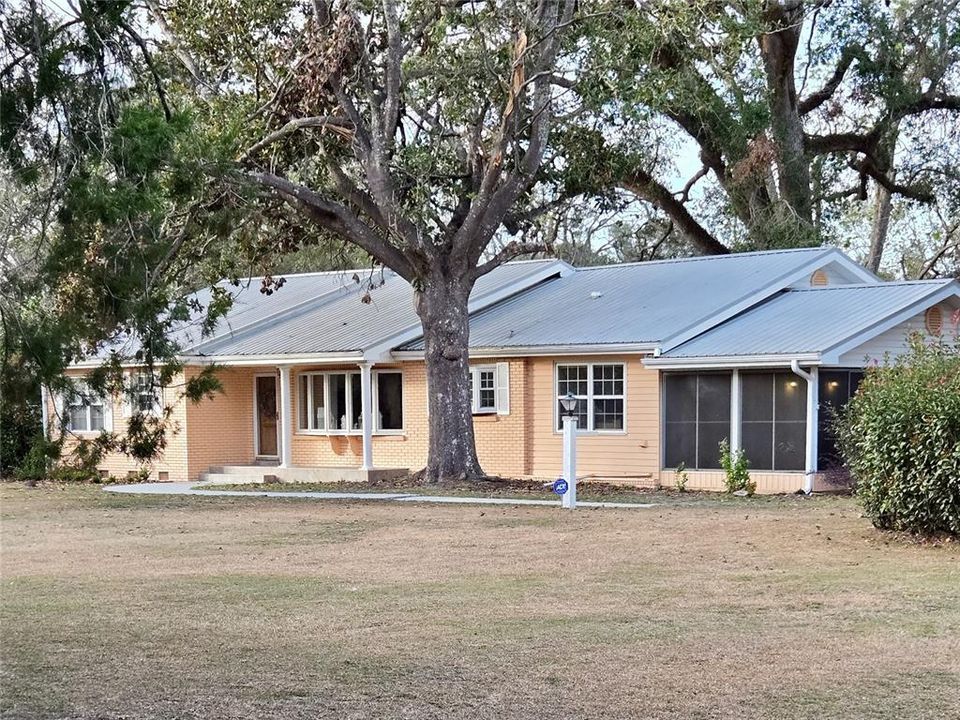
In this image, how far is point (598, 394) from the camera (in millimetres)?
24734

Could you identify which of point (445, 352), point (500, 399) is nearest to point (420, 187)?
point (445, 352)

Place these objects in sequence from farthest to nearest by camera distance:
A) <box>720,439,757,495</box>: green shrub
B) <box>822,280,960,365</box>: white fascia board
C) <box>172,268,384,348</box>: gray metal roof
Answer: <box>172,268,384,348</box>: gray metal roof
<box>720,439,757,495</box>: green shrub
<box>822,280,960,365</box>: white fascia board

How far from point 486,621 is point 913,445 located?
5.87 m

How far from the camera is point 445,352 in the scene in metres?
23.7

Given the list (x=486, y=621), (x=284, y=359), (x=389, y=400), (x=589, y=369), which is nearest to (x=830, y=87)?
(x=589, y=369)

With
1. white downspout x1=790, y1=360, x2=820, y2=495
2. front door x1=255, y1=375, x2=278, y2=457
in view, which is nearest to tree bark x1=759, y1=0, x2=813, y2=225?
white downspout x1=790, y1=360, x2=820, y2=495

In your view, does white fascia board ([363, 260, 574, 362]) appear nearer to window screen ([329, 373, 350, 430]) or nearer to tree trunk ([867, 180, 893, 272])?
window screen ([329, 373, 350, 430])

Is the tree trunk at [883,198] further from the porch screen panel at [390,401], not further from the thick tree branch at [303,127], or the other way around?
the thick tree branch at [303,127]

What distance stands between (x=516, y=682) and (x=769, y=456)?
50.5 ft

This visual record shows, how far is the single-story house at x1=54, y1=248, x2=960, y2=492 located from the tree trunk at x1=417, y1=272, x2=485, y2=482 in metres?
1.96

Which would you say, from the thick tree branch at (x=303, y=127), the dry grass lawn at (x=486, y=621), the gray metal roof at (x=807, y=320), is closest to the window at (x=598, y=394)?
the gray metal roof at (x=807, y=320)

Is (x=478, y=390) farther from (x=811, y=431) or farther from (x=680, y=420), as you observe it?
(x=811, y=431)

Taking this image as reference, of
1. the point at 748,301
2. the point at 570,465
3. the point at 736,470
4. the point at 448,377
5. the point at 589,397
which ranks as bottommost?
the point at 736,470

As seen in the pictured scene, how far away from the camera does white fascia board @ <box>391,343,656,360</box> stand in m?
23.7
